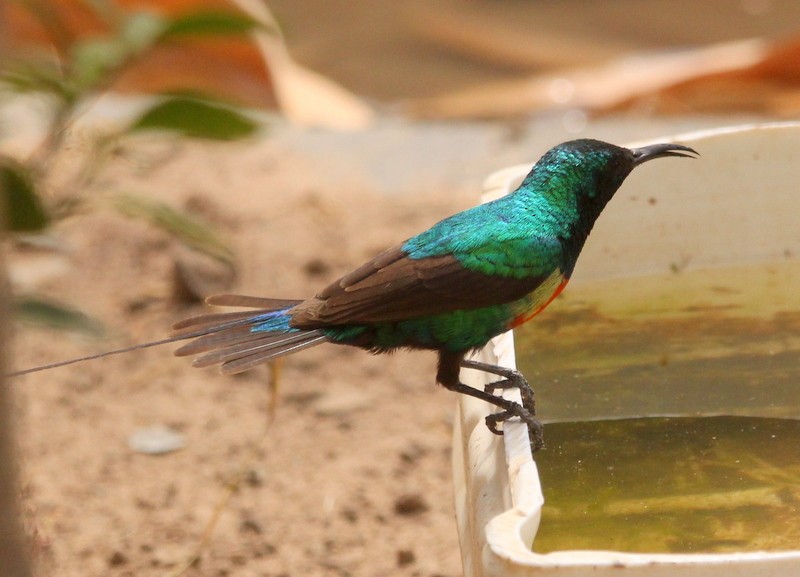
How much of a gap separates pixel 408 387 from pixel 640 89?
3.12 metres

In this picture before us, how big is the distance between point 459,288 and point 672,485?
66 cm

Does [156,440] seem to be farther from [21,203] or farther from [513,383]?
[513,383]

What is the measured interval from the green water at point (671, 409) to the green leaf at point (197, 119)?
61.1 inches

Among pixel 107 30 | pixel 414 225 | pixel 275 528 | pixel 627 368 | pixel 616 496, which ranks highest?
pixel 107 30

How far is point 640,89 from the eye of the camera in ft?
23.0

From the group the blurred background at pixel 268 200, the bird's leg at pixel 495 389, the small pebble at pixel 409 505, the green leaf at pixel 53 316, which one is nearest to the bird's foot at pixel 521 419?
the bird's leg at pixel 495 389

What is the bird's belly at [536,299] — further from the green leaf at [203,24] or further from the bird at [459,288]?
the green leaf at [203,24]

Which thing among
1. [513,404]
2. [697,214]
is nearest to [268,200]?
[697,214]

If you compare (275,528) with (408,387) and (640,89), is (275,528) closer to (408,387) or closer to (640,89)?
(408,387)

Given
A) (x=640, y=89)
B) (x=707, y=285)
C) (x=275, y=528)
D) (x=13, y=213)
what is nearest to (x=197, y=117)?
(x=13, y=213)

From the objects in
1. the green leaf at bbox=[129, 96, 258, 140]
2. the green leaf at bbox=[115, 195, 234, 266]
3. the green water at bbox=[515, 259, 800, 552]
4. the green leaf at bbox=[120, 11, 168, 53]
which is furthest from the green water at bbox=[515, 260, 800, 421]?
the green leaf at bbox=[120, 11, 168, 53]

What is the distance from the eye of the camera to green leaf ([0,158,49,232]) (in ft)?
12.5

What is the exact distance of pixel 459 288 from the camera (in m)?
2.80

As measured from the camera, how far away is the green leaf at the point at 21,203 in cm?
382
